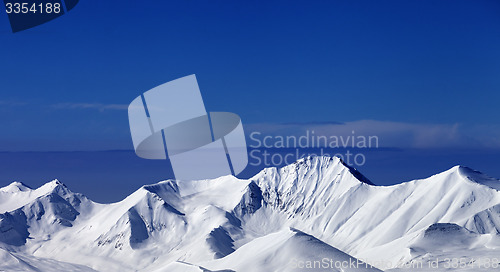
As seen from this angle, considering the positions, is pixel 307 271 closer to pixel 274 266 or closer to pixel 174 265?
pixel 274 266

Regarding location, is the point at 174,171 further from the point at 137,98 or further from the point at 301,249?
the point at 301,249

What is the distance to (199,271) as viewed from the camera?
16475 centimetres

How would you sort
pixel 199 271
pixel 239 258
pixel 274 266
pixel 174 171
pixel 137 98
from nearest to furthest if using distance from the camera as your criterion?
1. pixel 137 98
2. pixel 174 171
3. pixel 199 271
4. pixel 274 266
5. pixel 239 258

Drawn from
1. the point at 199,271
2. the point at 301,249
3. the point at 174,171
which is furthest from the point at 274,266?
the point at 174,171

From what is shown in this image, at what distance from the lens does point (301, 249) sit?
181000mm

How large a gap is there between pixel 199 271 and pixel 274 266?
2214 cm

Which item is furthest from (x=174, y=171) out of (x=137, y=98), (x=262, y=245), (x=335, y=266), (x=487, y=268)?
(x=487, y=268)

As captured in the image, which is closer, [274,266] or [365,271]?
[365,271]

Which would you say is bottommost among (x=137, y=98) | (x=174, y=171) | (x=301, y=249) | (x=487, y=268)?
(x=487, y=268)

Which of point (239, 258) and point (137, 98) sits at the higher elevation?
point (137, 98)

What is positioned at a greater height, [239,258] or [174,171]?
[174,171]

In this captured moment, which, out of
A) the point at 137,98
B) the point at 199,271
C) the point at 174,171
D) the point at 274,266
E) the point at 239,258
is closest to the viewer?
the point at 137,98

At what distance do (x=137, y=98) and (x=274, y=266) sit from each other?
84063mm

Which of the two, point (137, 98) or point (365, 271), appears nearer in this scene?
point (137, 98)
